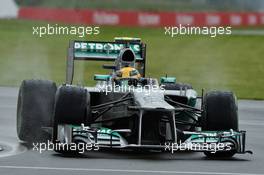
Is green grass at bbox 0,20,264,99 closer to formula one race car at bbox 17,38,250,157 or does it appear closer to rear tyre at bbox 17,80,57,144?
formula one race car at bbox 17,38,250,157

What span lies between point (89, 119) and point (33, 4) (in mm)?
33429

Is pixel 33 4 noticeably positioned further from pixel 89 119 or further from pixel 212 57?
pixel 89 119

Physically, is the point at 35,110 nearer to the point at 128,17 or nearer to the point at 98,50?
the point at 98,50

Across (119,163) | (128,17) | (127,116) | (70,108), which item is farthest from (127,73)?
(128,17)

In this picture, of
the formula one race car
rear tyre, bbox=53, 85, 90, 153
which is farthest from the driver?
rear tyre, bbox=53, 85, 90, 153

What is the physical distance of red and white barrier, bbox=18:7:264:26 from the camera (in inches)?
1797

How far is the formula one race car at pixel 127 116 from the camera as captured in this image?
13.6 meters

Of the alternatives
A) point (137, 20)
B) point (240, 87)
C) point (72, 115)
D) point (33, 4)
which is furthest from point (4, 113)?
point (137, 20)

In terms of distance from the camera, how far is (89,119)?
554 inches

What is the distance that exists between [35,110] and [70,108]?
1376mm

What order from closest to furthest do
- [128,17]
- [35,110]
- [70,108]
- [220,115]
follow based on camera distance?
[70,108] → [220,115] → [35,110] → [128,17]

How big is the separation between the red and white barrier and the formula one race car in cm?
2845

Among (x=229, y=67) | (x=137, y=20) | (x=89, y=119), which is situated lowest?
(x=89, y=119)

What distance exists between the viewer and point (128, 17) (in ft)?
163
